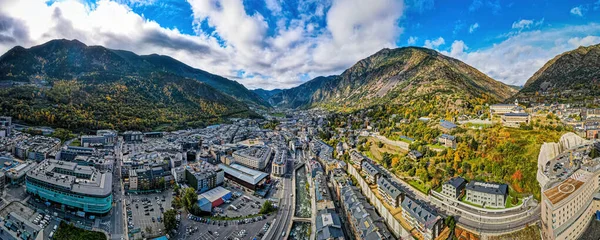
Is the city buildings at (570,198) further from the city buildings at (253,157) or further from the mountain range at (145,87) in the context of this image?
the city buildings at (253,157)

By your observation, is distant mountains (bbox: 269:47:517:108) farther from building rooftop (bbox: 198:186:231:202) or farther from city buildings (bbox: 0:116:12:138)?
city buildings (bbox: 0:116:12:138)

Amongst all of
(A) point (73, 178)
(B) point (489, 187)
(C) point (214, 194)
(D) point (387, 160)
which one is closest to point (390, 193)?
(B) point (489, 187)

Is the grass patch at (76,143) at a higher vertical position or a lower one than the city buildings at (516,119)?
lower

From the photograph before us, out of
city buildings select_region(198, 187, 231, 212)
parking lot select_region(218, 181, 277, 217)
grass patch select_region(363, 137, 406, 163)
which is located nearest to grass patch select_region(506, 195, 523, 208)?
grass patch select_region(363, 137, 406, 163)

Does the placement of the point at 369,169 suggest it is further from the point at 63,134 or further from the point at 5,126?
→ the point at 5,126

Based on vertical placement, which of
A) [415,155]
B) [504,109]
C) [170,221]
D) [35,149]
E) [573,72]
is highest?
[573,72]

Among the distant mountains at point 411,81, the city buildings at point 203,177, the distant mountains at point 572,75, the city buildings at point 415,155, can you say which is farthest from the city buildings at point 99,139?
the distant mountains at point 572,75
